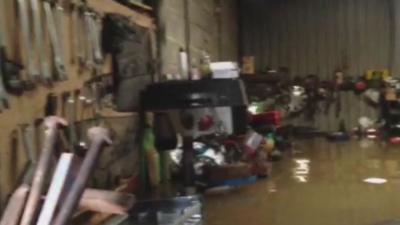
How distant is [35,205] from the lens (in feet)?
3.25

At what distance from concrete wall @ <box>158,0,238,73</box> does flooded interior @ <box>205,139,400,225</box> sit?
738mm

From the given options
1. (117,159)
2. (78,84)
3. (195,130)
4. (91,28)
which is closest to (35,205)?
(78,84)

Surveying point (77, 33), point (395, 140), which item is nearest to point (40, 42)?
point (77, 33)

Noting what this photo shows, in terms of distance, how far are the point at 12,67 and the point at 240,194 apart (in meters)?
1.43

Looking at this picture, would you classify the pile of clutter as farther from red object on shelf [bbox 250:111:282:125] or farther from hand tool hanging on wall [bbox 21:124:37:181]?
hand tool hanging on wall [bbox 21:124:37:181]

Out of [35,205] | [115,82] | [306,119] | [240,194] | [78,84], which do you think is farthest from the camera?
[306,119]

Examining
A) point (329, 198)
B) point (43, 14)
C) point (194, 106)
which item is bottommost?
point (329, 198)

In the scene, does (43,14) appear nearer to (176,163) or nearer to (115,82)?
(115,82)

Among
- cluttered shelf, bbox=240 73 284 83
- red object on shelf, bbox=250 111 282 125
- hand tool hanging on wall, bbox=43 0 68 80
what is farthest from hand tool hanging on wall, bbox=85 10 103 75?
cluttered shelf, bbox=240 73 284 83

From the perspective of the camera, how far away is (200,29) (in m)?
3.76

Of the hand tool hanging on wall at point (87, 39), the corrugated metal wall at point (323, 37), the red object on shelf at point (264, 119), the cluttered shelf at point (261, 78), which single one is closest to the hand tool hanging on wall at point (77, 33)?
the hand tool hanging on wall at point (87, 39)

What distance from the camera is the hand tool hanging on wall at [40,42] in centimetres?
137

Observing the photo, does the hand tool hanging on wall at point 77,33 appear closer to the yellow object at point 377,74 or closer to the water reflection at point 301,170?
the water reflection at point 301,170

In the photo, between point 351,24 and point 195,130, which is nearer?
point 195,130
